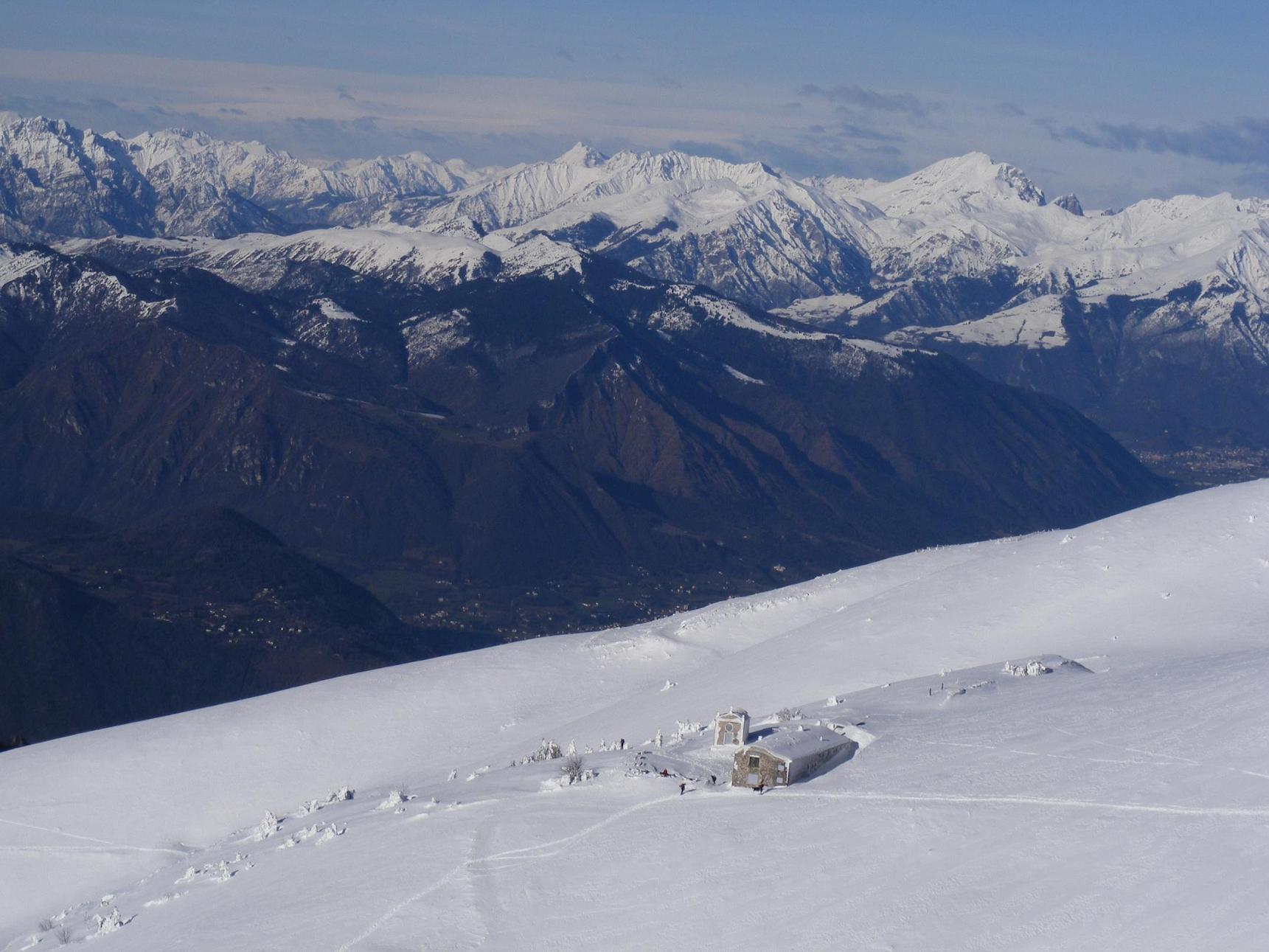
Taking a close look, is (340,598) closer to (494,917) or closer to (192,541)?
(192,541)

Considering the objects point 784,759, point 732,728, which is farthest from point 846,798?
point 732,728

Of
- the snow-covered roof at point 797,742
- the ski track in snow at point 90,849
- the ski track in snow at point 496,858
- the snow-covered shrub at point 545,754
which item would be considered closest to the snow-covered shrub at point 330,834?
the ski track in snow at point 496,858

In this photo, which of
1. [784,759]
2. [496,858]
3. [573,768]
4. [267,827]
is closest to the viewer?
[496,858]

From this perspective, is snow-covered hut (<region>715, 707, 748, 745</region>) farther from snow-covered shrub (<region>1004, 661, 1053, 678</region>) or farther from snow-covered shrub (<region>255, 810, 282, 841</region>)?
snow-covered shrub (<region>255, 810, 282, 841</region>)

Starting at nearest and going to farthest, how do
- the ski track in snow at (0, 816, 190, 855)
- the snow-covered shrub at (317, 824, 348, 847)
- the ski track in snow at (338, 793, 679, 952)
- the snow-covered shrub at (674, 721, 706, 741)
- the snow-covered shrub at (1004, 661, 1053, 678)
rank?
the ski track in snow at (338, 793, 679, 952) → the snow-covered shrub at (317, 824, 348, 847) → the snow-covered shrub at (674, 721, 706, 741) → the ski track in snow at (0, 816, 190, 855) → the snow-covered shrub at (1004, 661, 1053, 678)

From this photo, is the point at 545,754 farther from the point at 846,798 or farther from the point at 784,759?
the point at 846,798

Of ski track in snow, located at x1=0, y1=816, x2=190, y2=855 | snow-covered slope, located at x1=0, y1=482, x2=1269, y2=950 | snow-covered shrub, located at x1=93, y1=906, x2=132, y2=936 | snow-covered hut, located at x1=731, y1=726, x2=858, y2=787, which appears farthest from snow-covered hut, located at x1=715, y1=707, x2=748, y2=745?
ski track in snow, located at x1=0, y1=816, x2=190, y2=855

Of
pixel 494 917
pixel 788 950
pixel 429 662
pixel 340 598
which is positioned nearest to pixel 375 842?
pixel 494 917
